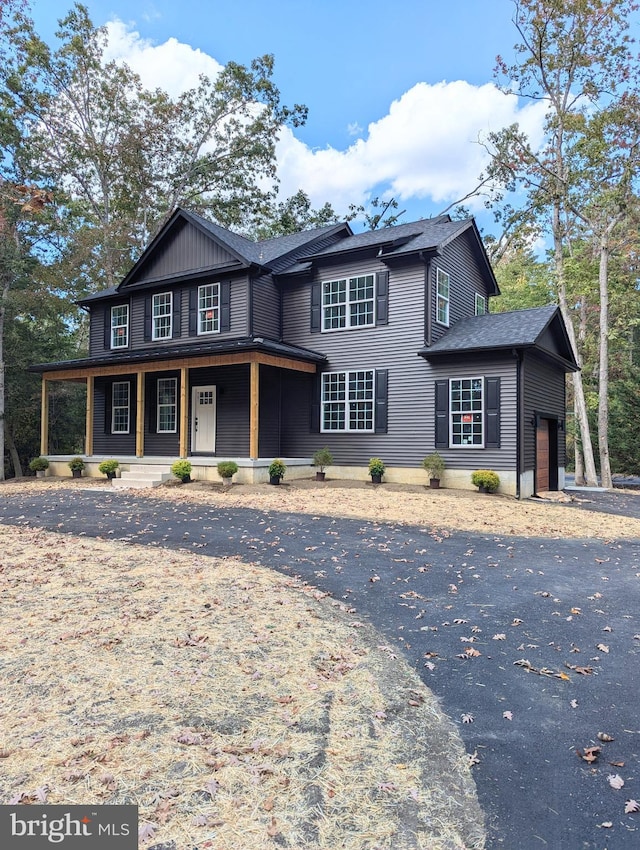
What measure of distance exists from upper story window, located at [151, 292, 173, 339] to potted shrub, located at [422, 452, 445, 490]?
984 centimetres

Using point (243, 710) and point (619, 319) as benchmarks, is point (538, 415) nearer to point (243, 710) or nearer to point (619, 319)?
point (619, 319)

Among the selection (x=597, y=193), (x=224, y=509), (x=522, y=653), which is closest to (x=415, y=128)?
(x=597, y=193)

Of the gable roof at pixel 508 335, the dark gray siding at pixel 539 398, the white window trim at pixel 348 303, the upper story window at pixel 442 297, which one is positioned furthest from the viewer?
the white window trim at pixel 348 303

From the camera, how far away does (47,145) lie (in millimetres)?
24609

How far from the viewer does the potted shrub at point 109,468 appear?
53.4 ft

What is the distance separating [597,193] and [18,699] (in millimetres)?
25072

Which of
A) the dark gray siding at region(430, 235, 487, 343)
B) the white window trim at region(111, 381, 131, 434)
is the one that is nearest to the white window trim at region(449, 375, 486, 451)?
the dark gray siding at region(430, 235, 487, 343)

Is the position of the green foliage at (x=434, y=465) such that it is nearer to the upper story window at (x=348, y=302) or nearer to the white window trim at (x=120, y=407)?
the upper story window at (x=348, y=302)

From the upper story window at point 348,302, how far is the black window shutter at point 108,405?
28.4 feet

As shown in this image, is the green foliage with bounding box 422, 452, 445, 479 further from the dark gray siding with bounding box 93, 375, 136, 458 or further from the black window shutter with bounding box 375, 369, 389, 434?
the dark gray siding with bounding box 93, 375, 136, 458

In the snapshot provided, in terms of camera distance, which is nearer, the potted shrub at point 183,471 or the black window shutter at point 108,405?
the potted shrub at point 183,471

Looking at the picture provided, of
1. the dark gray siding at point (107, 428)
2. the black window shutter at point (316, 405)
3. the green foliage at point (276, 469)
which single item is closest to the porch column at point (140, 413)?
the dark gray siding at point (107, 428)

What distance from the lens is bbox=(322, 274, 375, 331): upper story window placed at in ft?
52.3

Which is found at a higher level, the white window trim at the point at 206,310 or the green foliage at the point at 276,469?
the white window trim at the point at 206,310
